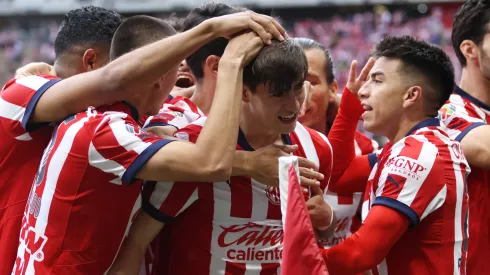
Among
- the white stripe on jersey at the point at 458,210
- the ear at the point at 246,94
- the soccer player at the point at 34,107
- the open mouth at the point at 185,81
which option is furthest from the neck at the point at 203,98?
the white stripe on jersey at the point at 458,210

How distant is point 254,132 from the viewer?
2.54m

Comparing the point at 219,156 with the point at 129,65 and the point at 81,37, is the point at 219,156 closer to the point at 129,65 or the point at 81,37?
the point at 129,65

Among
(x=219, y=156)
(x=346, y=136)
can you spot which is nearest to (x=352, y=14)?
(x=346, y=136)

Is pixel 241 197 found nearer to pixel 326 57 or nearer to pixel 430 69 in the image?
pixel 430 69

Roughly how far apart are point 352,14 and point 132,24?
15.6m

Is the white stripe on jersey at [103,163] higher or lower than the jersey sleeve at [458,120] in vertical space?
lower

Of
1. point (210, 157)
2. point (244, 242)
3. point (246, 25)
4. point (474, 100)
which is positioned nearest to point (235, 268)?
point (244, 242)

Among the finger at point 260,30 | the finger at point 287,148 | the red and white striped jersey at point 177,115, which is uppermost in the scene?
the finger at point 260,30

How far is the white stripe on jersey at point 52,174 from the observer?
223cm

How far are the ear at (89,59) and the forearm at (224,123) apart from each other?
0.81 m

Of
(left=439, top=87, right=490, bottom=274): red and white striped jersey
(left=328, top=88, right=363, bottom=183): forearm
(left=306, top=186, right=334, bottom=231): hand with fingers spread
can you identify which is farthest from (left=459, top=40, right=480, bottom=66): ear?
(left=306, top=186, right=334, bottom=231): hand with fingers spread

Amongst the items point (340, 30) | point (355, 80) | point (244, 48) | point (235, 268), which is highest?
point (244, 48)

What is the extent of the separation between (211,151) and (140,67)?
0.35 m

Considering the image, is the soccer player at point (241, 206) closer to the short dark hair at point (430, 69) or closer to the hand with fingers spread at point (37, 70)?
the short dark hair at point (430, 69)
